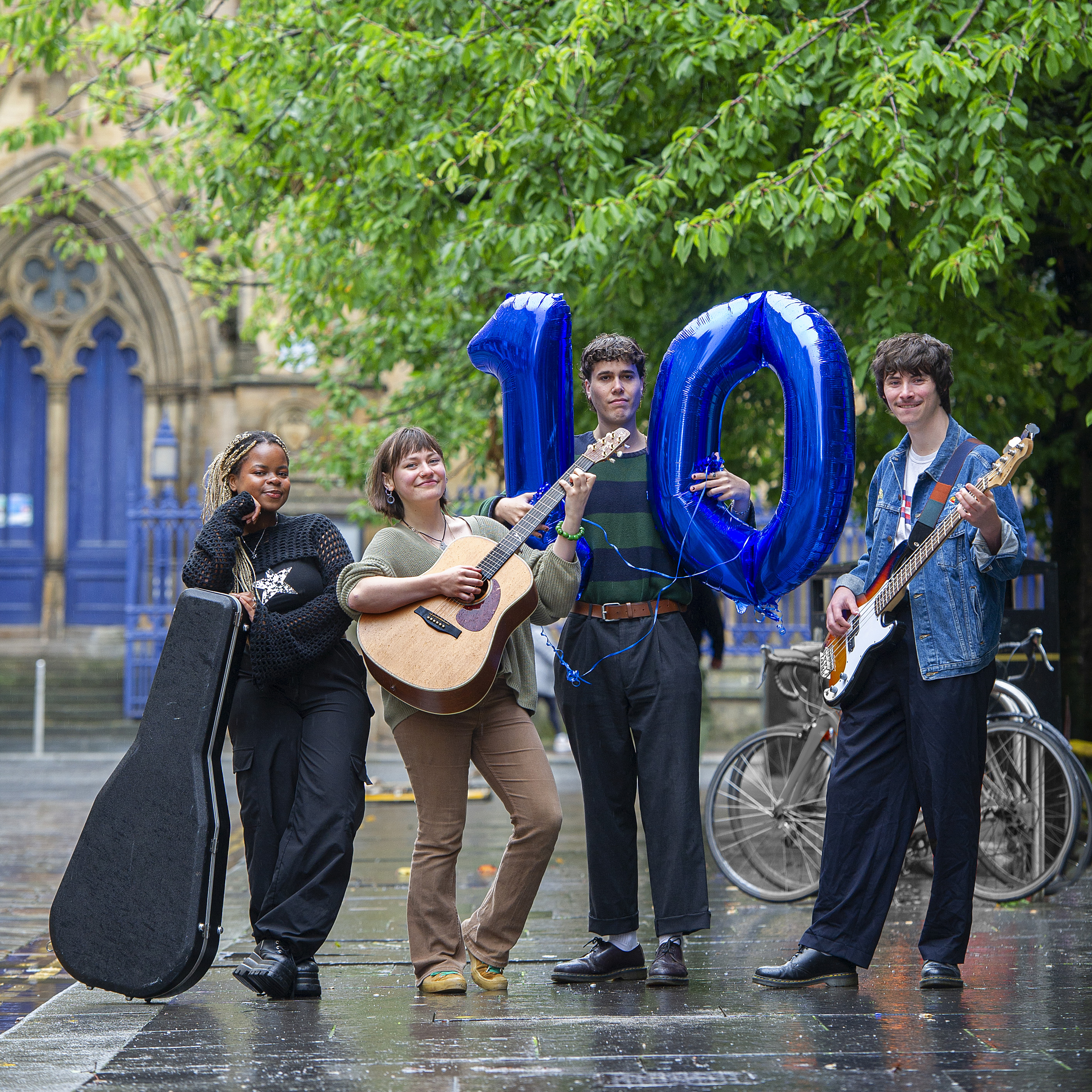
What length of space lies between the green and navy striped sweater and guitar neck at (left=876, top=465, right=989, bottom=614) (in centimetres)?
64

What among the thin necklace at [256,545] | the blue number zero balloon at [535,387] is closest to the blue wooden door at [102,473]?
the thin necklace at [256,545]

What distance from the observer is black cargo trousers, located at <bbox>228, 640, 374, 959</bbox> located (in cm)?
461

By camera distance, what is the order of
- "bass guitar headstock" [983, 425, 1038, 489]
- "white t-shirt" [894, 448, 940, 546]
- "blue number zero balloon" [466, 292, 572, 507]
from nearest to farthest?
"bass guitar headstock" [983, 425, 1038, 489] < "white t-shirt" [894, 448, 940, 546] < "blue number zero balloon" [466, 292, 572, 507]

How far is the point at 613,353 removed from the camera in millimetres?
4695

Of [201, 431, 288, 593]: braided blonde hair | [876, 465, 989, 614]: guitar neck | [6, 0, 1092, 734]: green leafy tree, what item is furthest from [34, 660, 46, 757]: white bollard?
[876, 465, 989, 614]: guitar neck

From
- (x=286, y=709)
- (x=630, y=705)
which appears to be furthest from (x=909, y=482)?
(x=286, y=709)

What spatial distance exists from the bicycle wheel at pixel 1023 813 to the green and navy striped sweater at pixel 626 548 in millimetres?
2138

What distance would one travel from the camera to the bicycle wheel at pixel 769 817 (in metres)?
6.57

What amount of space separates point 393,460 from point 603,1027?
191 cm

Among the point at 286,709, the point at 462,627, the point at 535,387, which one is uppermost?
the point at 535,387

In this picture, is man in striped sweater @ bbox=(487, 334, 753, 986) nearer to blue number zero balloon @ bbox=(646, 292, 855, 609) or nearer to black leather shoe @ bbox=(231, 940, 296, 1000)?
blue number zero balloon @ bbox=(646, 292, 855, 609)

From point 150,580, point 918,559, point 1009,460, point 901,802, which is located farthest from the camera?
point 150,580

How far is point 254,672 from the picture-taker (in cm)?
470

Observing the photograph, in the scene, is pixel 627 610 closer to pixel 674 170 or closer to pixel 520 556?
pixel 520 556
